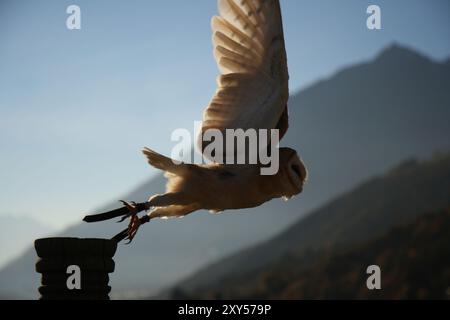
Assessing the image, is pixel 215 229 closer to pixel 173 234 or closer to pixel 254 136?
pixel 173 234

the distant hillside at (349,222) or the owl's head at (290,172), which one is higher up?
the distant hillside at (349,222)

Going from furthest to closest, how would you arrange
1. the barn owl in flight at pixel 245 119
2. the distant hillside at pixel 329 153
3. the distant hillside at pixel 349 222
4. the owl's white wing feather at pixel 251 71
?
the distant hillside at pixel 329 153 → the distant hillside at pixel 349 222 → the owl's white wing feather at pixel 251 71 → the barn owl in flight at pixel 245 119

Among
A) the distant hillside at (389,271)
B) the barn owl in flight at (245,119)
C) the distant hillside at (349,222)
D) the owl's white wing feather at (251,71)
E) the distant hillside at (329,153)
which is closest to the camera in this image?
the barn owl in flight at (245,119)

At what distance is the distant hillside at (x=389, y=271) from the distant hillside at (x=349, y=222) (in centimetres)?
356

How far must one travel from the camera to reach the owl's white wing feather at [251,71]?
882cm

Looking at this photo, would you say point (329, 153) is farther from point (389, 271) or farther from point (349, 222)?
point (389, 271)

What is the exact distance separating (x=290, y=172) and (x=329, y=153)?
376ft

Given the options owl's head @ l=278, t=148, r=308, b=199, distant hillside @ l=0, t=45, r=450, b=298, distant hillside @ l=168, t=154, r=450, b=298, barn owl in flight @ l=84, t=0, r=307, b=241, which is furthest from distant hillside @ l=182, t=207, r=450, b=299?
distant hillside @ l=0, t=45, r=450, b=298

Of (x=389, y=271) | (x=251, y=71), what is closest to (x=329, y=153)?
(x=389, y=271)

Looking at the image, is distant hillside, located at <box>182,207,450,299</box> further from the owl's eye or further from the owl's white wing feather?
the owl's white wing feather

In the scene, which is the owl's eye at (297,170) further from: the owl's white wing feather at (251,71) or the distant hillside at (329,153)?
the distant hillside at (329,153)

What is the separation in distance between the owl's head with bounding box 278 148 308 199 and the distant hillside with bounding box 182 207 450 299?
27.1 m

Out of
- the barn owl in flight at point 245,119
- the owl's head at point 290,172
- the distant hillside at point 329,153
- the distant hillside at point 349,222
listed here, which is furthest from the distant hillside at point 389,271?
the distant hillside at point 329,153

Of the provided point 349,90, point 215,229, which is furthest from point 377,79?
point 215,229
